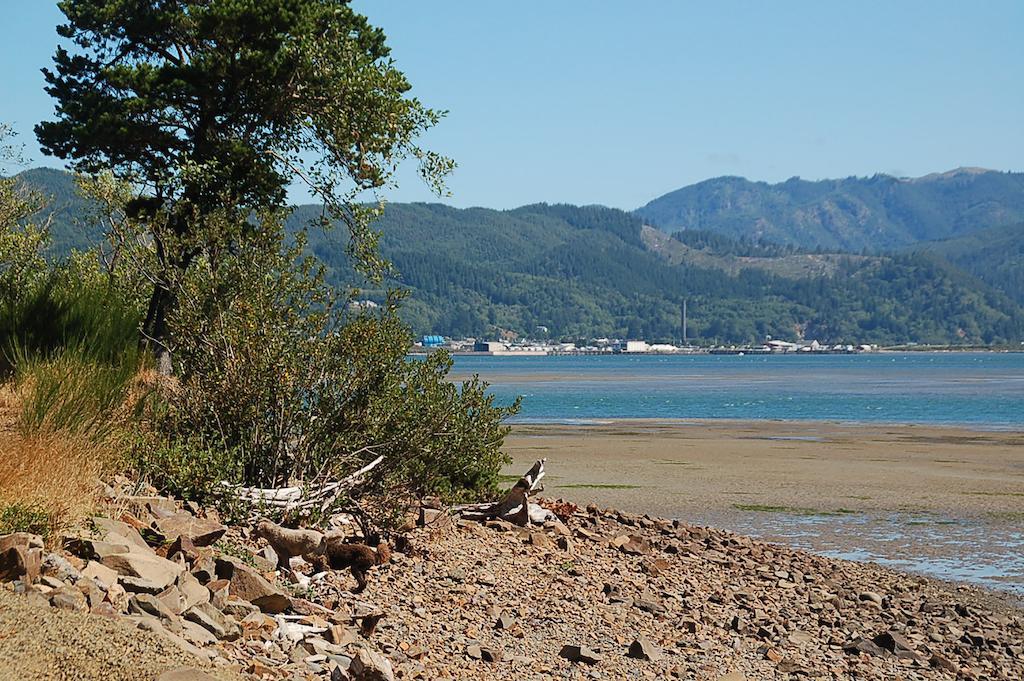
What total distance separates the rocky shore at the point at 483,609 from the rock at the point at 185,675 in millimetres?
11

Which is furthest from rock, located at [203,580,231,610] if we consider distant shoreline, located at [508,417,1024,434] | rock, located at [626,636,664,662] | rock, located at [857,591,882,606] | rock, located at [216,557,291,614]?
distant shoreline, located at [508,417,1024,434]

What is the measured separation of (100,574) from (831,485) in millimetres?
22357

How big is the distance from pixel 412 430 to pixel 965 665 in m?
6.30

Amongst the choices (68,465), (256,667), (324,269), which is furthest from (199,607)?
(324,269)

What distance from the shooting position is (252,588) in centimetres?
917

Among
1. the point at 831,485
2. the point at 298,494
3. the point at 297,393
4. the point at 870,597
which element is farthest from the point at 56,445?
the point at 831,485

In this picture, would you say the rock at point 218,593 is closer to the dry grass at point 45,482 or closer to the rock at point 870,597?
the dry grass at point 45,482

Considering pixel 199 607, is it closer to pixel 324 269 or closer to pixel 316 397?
pixel 316 397

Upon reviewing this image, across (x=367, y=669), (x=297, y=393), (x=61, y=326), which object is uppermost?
(x=61, y=326)

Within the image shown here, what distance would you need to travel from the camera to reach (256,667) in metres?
7.59

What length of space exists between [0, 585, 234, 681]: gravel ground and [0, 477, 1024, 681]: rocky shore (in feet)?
0.04

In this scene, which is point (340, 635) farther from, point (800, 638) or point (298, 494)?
point (800, 638)

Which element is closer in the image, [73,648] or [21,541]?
[73,648]

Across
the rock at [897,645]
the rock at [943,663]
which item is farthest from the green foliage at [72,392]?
the rock at [943,663]
